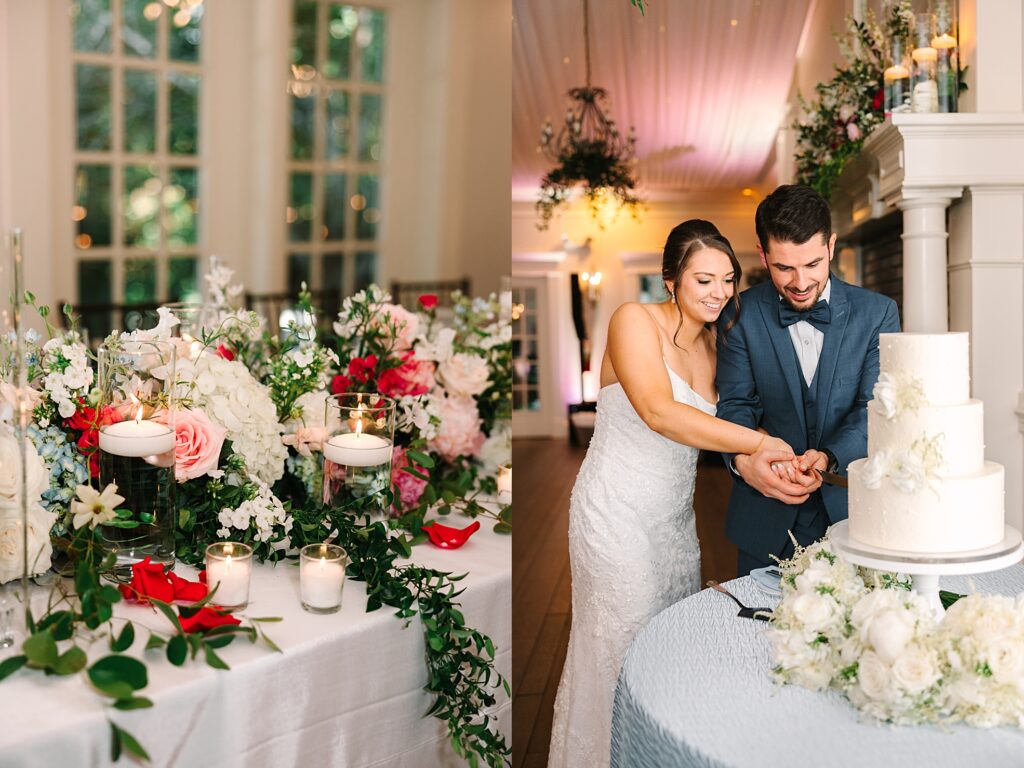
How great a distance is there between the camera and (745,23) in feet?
5.70

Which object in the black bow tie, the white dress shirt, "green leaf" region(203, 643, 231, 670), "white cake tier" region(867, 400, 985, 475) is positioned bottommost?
"green leaf" region(203, 643, 231, 670)

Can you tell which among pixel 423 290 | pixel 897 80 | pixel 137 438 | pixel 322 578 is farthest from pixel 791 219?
pixel 423 290

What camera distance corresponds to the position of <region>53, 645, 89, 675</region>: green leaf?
3.44ft

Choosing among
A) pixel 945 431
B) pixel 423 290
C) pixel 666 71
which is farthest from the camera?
pixel 423 290

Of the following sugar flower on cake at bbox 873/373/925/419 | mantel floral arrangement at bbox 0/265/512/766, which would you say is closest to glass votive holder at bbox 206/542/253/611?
mantel floral arrangement at bbox 0/265/512/766

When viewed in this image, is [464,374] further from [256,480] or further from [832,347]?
[832,347]

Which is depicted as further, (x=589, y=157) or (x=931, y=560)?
(x=589, y=157)

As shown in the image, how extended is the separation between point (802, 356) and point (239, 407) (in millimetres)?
953

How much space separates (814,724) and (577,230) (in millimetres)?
987

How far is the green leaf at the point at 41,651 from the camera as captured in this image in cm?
105

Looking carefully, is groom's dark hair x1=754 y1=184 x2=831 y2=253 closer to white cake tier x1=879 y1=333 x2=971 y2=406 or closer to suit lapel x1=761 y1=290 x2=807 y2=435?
suit lapel x1=761 y1=290 x2=807 y2=435

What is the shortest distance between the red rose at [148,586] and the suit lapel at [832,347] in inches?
42.4

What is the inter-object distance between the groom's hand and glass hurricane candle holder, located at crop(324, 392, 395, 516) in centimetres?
62

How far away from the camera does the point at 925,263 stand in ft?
6.28
